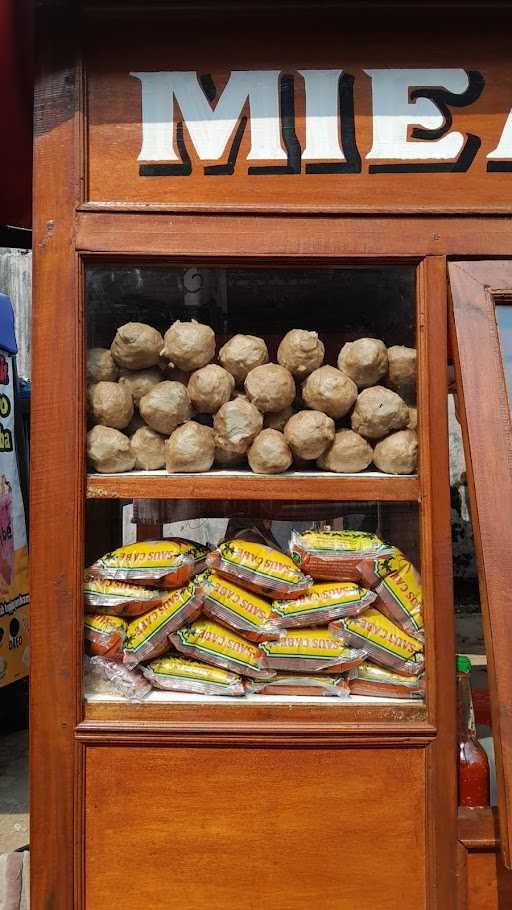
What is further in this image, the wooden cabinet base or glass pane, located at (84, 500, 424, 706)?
glass pane, located at (84, 500, 424, 706)

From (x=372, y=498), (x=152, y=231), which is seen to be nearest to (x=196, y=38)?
(x=152, y=231)

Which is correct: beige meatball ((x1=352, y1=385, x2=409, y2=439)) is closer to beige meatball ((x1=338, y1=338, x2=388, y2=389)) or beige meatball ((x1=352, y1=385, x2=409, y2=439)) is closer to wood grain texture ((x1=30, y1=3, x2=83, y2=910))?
beige meatball ((x1=338, y1=338, x2=388, y2=389))

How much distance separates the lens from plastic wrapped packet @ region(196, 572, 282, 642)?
202 centimetres

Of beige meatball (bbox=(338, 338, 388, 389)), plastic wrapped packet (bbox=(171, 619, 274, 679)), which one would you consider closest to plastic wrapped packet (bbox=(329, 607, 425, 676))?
plastic wrapped packet (bbox=(171, 619, 274, 679))

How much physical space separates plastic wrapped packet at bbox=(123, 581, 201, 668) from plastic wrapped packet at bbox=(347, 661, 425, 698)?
49 centimetres

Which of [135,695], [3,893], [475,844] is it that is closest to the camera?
[475,844]

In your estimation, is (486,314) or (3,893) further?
(3,893)

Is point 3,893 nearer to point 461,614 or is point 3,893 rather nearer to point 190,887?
point 190,887

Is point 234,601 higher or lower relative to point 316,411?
lower

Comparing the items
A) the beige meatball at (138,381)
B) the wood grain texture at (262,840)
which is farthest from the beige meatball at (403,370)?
the wood grain texture at (262,840)

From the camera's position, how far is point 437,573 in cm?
193

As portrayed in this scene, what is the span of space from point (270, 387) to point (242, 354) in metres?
0.13

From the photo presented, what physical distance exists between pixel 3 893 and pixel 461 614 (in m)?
5.69

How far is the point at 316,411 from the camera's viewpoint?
2023mm
